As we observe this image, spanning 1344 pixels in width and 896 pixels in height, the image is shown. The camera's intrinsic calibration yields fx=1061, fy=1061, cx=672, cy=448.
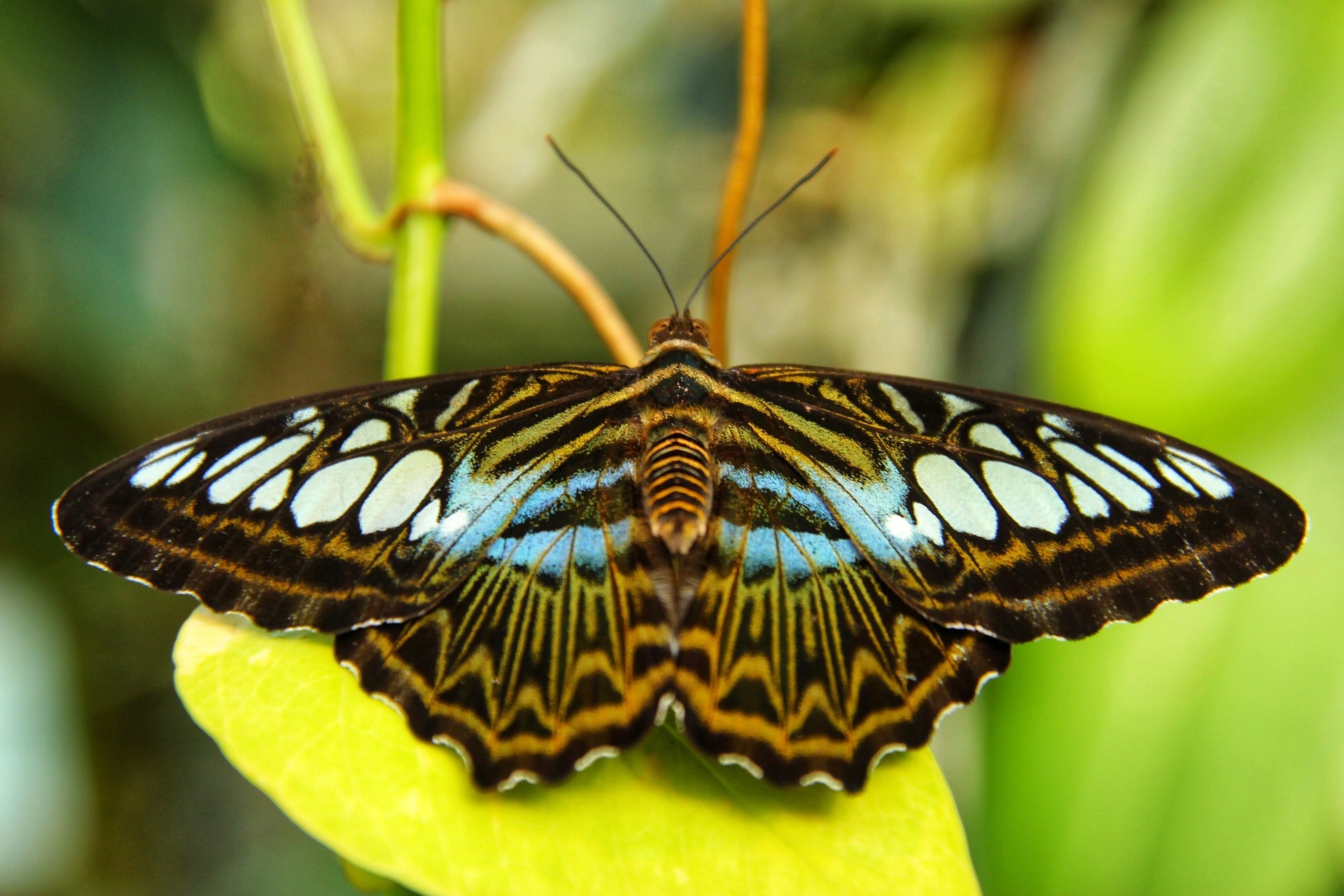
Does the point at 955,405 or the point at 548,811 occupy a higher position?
the point at 955,405

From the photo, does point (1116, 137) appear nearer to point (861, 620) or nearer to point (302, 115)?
point (861, 620)

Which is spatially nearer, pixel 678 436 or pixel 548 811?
pixel 548 811

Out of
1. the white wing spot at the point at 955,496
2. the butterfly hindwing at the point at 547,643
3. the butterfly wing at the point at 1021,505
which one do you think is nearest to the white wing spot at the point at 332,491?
the butterfly hindwing at the point at 547,643

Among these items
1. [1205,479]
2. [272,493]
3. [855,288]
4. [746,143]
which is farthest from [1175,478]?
[855,288]

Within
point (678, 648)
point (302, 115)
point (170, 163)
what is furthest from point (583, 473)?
point (170, 163)

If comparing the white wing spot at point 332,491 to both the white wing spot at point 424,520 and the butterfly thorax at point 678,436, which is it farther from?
the butterfly thorax at point 678,436

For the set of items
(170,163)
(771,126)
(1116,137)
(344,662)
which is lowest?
(344,662)

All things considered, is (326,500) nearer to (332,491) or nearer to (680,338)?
(332,491)
